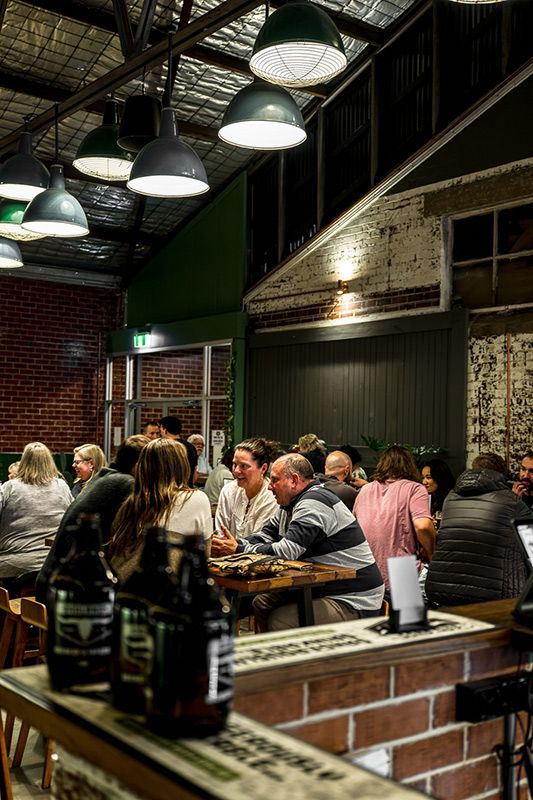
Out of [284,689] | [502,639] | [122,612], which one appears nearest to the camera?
[122,612]

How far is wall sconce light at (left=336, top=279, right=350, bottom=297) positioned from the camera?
8861mm

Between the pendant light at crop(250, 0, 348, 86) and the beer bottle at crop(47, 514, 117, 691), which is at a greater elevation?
the pendant light at crop(250, 0, 348, 86)

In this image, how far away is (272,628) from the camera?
13.2 ft

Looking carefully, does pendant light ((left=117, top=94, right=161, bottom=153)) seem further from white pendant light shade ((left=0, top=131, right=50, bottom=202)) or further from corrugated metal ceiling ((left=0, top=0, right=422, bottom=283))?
corrugated metal ceiling ((left=0, top=0, right=422, bottom=283))

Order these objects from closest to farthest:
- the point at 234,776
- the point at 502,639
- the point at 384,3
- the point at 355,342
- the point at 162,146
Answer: the point at 234,776 < the point at 502,639 < the point at 162,146 < the point at 384,3 < the point at 355,342

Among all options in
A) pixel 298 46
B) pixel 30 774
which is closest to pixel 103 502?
pixel 30 774

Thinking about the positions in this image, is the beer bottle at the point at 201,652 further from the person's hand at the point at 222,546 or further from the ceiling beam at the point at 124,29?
the ceiling beam at the point at 124,29

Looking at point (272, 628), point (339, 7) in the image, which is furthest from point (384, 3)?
point (272, 628)

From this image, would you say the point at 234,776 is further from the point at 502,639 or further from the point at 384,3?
the point at 384,3

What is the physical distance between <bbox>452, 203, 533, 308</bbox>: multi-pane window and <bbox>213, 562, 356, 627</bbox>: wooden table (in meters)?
4.18

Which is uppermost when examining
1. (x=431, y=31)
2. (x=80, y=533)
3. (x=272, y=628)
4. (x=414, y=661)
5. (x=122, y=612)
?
(x=431, y=31)

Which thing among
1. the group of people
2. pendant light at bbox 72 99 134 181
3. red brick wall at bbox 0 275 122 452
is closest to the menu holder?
the group of people

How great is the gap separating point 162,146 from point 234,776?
12.2 feet

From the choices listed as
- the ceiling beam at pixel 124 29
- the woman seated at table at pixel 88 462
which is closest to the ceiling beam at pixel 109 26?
the ceiling beam at pixel 124 29
